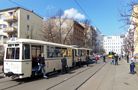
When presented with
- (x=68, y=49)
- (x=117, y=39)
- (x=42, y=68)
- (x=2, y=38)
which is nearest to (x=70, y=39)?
(x=2, y=38)

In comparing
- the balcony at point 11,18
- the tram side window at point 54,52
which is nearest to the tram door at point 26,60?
the tram side window at point 54,52

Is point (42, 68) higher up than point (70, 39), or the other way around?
point (70, 39)

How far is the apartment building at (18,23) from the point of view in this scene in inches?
2721

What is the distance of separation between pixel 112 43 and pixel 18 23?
4657 inches

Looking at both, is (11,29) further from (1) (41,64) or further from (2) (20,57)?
A: (2) (20,57)

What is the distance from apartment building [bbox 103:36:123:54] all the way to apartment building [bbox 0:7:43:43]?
345ft

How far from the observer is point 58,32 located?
73.8m

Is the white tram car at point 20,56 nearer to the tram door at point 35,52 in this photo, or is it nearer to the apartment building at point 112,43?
the tram door at point 35,52

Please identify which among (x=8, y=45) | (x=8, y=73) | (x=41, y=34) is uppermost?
(x=41, y=34)

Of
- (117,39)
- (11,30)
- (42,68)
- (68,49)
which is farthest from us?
(117,39)

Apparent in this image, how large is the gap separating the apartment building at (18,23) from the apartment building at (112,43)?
10530 cm

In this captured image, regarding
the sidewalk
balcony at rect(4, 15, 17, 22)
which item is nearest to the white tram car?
the sidewalk

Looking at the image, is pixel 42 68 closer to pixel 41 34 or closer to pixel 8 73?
pixel 8 73

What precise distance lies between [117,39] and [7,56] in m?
162
